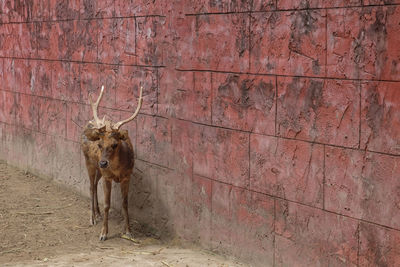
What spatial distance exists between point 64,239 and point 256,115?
9.95ft

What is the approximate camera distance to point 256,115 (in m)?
6.18

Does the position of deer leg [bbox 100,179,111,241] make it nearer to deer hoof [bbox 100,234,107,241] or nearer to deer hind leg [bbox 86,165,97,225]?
deer hoof [bbox 100,234,107,241]

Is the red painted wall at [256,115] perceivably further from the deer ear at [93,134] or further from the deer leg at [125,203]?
the deer ear at [93,134]

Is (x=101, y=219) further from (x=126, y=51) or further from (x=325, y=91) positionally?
(x=325, y=91)

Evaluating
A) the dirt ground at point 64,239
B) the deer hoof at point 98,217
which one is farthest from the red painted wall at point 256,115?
the deer hoof at point 98,217

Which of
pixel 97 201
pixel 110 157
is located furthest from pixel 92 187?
pixel 110 157

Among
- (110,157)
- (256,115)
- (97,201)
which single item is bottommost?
(97,201)

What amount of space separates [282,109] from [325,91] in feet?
1.84

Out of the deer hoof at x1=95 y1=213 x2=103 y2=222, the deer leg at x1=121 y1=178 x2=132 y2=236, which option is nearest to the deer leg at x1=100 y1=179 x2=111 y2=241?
the deer leg at x1=121 y1=178 x2=132 y2=236

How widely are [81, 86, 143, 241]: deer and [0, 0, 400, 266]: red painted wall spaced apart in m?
0.34

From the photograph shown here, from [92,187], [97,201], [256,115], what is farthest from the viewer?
[97,201]

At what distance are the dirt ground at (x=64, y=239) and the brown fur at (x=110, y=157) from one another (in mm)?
356

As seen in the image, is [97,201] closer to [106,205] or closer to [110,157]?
[106,205]

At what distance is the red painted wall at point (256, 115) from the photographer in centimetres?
502
